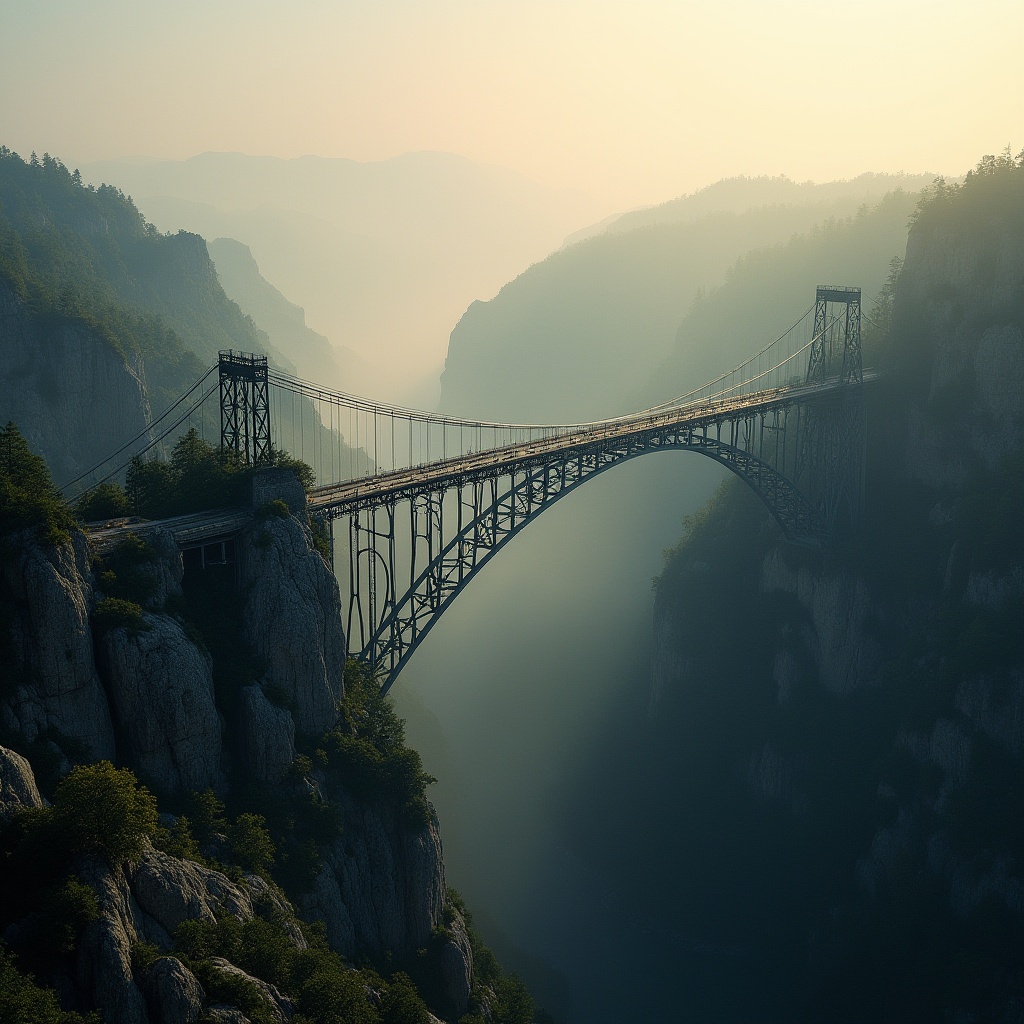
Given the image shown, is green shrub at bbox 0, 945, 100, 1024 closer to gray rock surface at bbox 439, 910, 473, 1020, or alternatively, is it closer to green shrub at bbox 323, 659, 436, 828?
green shrub at bbox 323, 659, 436, 828

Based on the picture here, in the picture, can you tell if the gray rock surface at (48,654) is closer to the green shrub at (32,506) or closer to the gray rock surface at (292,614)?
the green shrub at (32,506)

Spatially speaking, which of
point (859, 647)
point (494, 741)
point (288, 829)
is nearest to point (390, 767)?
point (288, 829)

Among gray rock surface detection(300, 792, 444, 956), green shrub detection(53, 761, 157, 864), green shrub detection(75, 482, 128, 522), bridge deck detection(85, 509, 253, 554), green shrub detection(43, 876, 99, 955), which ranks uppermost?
green shrub detection(75, 482, 128, 522)

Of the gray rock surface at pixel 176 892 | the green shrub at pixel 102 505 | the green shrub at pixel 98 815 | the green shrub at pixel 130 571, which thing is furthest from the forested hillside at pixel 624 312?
the green shrub at pixel 98 815

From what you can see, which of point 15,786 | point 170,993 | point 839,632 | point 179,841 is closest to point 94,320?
point 839,632

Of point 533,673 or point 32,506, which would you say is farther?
point 533,673

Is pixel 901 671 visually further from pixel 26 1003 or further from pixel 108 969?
pixel 26 1003

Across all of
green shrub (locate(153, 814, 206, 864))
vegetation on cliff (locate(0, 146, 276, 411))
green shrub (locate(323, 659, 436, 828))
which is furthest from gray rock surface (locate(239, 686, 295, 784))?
vegetation on cliff (locate(0, 146, 276, 411))
